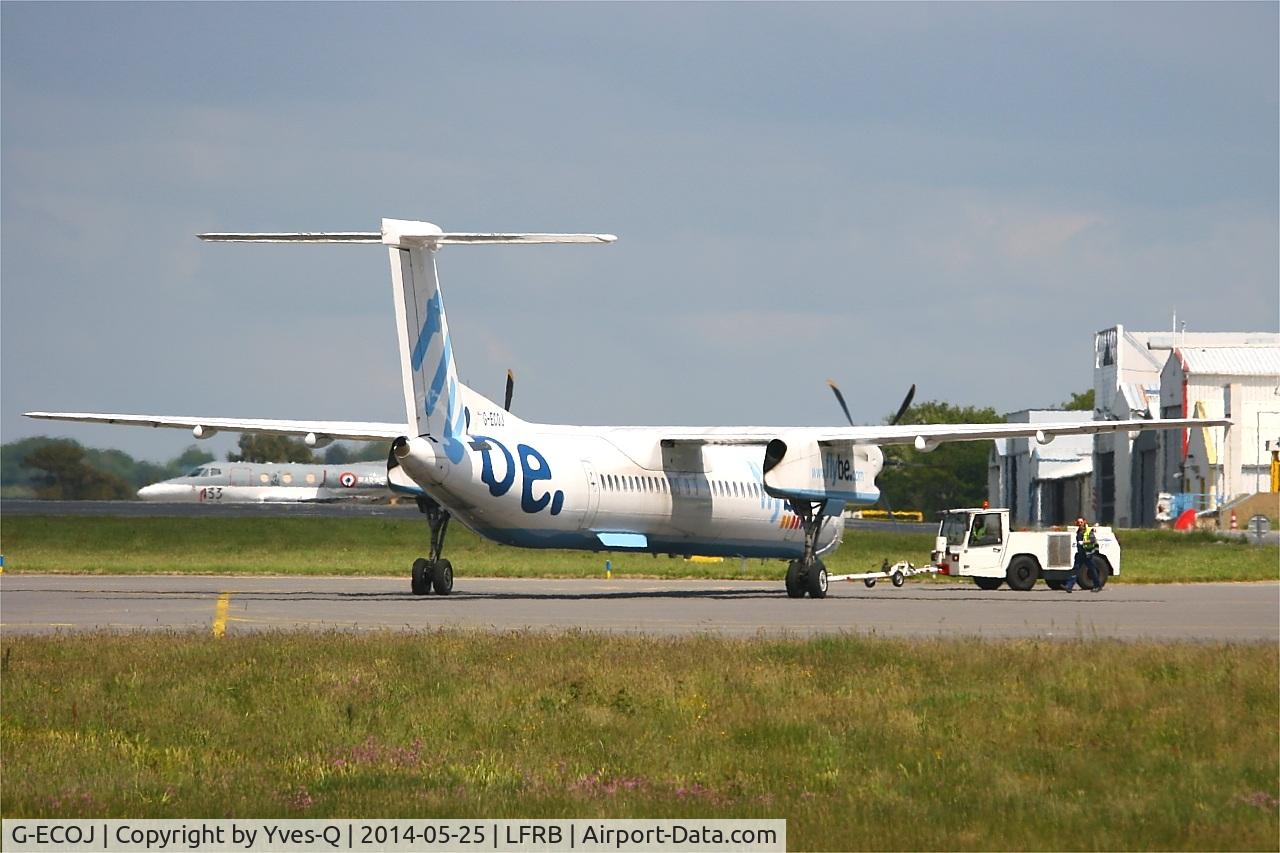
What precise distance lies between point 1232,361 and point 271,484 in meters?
67.4

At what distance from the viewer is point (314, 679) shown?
55.8 feet

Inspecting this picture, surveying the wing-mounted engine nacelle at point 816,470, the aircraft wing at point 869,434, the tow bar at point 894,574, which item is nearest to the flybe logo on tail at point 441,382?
the aircraft wing at point 869,434

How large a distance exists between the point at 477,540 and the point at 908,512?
8770 cm

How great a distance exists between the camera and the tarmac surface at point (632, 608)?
2509 centimetres

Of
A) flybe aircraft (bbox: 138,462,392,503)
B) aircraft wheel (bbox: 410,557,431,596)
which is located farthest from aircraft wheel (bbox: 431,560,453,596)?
flybe aircraft (bbox: 138,462,392,503)

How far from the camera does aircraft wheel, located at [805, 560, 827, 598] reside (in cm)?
3866

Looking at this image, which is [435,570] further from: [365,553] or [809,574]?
[365,553]

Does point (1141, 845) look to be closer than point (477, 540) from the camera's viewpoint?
Yes

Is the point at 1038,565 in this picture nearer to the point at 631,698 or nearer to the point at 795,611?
the point at 795,611

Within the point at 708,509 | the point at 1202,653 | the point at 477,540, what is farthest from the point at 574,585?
the point at 477,540

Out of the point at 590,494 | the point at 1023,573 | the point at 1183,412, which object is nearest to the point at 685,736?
the point at 590,494

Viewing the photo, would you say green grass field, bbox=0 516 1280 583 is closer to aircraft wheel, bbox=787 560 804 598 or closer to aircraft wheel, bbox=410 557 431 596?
aircraft wheel, bbox=787 560 804 598

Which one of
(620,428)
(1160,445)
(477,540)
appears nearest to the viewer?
(620,428)

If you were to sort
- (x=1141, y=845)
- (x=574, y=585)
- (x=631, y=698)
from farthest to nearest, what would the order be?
(x=574, y=585), (x=631, y=698), (x=1141, y=845)
